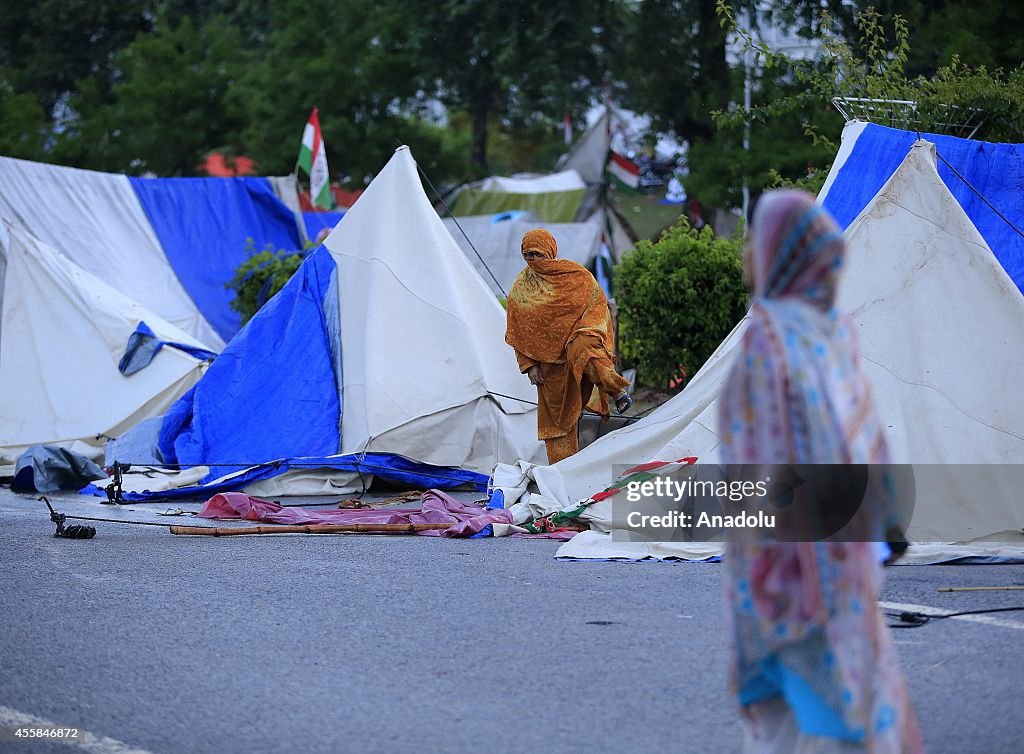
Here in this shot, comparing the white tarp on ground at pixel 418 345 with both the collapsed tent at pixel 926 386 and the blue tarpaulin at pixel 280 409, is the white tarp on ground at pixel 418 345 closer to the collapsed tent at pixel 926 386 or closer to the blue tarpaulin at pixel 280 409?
the blue tarpaulin at pixel 280 409

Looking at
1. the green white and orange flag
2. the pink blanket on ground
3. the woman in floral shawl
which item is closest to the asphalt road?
the pink blanket on ground

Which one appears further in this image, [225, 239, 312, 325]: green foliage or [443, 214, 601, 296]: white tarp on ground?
[443, 214, 601, 296]: white tarp on ground

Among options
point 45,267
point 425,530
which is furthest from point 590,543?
point 45,267

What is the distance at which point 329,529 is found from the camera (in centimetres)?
786

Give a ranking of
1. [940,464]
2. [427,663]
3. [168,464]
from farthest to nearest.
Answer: [168,464] → [940,464] → [427,663]

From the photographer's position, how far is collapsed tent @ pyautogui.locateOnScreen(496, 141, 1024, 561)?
689cm

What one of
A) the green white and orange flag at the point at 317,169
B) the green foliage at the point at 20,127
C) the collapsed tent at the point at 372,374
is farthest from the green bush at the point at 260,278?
the green foliage at the point at 20,127

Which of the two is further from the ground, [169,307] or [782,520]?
[169,307]

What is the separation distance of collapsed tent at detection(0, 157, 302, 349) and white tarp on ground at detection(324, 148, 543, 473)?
5.38m

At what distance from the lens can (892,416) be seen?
7.33m

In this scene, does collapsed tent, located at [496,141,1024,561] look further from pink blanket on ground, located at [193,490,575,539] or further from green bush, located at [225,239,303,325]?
green bush, located at [225,239,303,325]

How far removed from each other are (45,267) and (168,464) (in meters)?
4.22

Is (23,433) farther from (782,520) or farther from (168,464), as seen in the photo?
(782,520)

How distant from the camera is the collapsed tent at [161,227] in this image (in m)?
15.6
